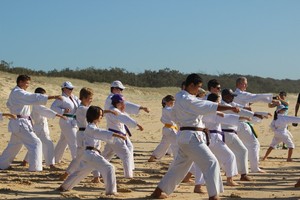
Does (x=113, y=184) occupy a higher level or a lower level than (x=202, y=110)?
lower

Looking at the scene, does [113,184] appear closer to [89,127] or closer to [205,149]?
[89,127]

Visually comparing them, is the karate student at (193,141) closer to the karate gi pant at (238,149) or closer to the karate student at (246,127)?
the karate gi pant at (238,149)

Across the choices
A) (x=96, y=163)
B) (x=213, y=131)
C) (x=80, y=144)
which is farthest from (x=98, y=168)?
(x=213, y=131)

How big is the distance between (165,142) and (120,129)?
3.86m

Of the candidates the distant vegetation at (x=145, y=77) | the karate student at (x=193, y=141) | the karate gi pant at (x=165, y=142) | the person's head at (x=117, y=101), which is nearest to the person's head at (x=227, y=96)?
the person's head at (x=117, y=101)

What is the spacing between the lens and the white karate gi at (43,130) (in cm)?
1467

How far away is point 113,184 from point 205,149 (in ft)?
5.42

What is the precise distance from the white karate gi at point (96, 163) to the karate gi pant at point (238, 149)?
306 centimetres

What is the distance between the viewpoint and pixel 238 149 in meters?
13.0

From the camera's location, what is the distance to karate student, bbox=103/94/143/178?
490 inches

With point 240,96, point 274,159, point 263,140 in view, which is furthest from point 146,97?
point 240,96

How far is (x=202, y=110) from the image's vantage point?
9.80 metres

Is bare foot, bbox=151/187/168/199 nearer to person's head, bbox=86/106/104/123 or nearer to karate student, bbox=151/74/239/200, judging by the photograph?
karate student, bbox=151/74/239/200

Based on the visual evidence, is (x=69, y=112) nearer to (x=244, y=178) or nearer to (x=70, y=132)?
(x=70, y=132)
